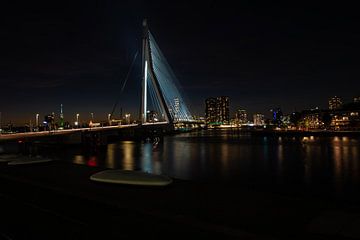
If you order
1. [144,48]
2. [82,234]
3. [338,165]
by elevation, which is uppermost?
[144,48]

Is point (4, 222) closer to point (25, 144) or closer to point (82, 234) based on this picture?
point (82, 234)

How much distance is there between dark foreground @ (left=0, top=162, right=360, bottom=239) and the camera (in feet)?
17.4

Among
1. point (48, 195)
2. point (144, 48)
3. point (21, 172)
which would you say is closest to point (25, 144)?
point (21, 172)

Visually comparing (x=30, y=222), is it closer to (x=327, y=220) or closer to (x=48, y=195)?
(x=48, y=195)

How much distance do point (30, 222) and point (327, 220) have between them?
5.63 m

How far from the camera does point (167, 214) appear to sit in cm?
624

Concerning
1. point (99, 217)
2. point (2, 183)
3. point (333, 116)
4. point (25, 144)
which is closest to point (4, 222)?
point (99, 217)

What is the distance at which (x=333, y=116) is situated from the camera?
132 metres

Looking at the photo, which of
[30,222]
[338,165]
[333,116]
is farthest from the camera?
[333,116]

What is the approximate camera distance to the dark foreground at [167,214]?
5.31 metres

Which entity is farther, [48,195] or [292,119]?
[292,119]

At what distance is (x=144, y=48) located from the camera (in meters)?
62.8

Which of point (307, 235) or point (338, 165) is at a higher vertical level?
point (307, 235)

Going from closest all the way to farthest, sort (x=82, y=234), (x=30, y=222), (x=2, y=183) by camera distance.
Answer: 1. (x=82, y=234)
2. (x=30, y=222)
3. (x=2, y=183)
